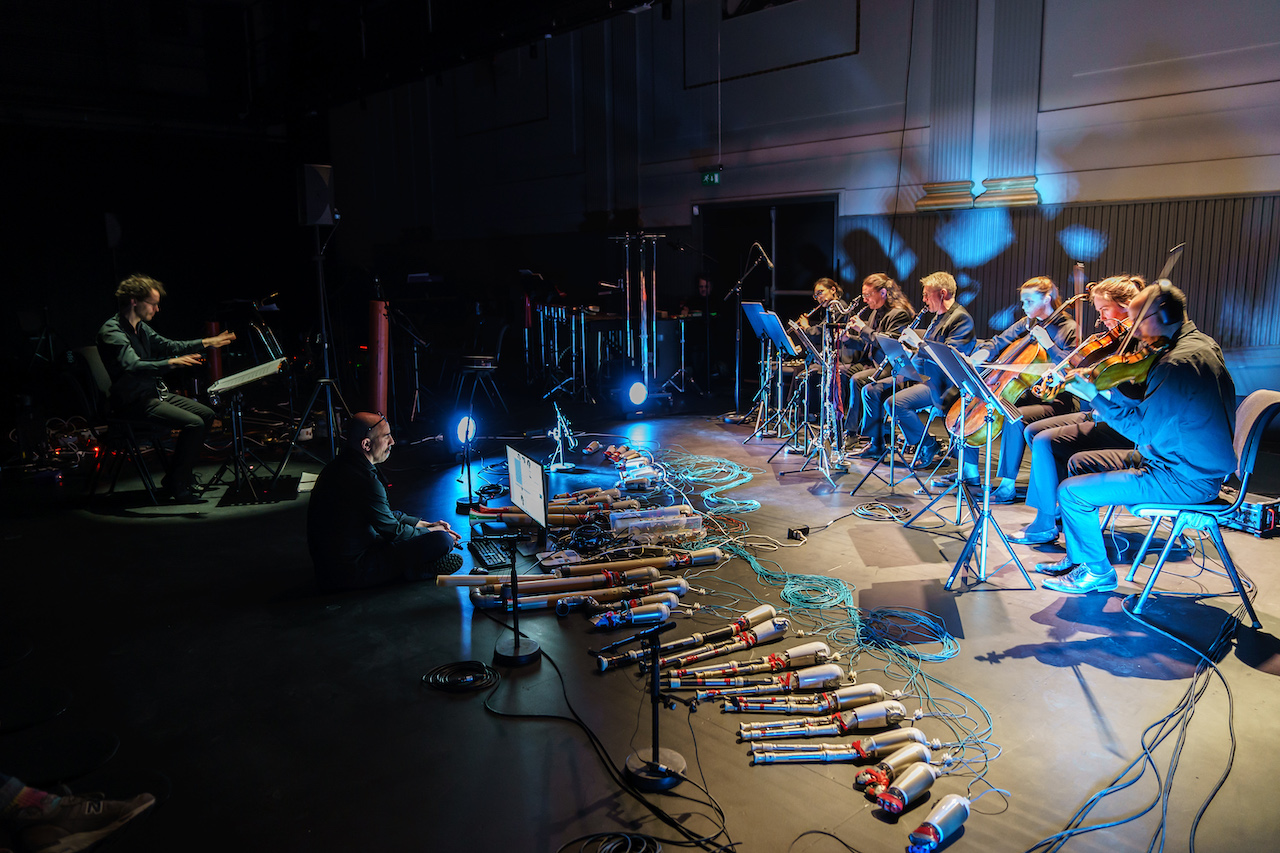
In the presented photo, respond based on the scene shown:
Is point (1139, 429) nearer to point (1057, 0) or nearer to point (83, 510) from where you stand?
point (1057, 0)

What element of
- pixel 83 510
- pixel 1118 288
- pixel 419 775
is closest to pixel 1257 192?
pixel 1118 288

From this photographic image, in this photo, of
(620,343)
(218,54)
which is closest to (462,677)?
(620,343)

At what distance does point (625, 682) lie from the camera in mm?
3428

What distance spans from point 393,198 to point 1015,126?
11.1m

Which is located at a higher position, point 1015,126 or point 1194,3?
point 1194,3

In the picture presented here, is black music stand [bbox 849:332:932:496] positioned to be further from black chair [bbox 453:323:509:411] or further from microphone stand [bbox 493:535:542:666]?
black chair [bbox 453:323:509:411]

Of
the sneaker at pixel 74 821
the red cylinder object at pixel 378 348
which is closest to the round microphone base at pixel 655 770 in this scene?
the sneaker at pixel 74 821

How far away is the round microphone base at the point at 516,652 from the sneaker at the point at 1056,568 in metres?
2.86

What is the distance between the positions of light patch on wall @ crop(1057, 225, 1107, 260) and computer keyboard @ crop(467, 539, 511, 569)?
6.09 metres

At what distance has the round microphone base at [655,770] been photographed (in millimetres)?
2672

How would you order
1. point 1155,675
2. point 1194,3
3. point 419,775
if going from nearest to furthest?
point 419,775 → point 1155,675 → point 1194,3

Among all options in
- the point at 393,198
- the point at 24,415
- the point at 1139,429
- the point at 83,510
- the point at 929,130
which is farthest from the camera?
the point at 393,198

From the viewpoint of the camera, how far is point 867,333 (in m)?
7.08

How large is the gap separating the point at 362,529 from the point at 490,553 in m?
0.87
